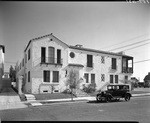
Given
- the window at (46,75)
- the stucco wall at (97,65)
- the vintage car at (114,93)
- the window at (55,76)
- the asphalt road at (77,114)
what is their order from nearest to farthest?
1. the asphalt road at (77,114)
2. the vintage car at (114,93)
3. the window at (46,75)
4. the window at (55,76)
5. the stucco wall at (97,65)

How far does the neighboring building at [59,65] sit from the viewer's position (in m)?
20.3

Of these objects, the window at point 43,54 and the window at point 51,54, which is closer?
the window at point 43,54

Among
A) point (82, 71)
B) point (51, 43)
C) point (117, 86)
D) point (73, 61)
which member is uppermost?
point (51, 43)

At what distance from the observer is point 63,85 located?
21750 mm

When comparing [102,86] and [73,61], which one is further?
[102,86]

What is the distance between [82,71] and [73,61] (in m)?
2.07

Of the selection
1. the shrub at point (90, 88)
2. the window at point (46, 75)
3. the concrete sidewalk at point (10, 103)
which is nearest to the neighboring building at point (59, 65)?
the window at point (46, 75)

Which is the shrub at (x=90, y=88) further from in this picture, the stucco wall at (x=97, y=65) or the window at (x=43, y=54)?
the window at (x=43, y=54)

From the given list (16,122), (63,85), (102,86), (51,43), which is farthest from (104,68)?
(16,122)

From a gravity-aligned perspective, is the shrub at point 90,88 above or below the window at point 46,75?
below

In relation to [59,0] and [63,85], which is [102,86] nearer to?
[63,85]

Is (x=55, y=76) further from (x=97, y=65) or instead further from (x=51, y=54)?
(x=97, y=65)

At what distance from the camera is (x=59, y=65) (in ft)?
71.5

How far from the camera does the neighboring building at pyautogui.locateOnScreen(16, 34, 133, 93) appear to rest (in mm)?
20266
